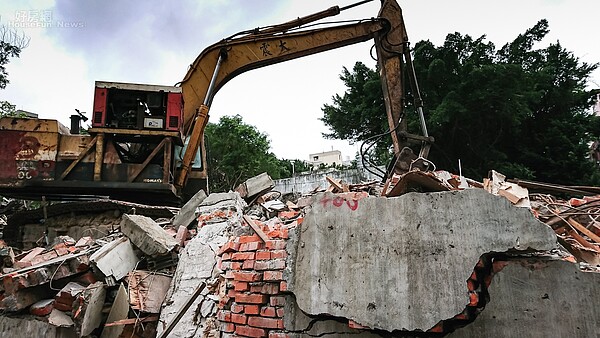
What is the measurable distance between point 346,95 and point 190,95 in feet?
28.6

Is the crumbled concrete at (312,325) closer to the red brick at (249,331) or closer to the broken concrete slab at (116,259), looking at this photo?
the red brick at (249,331)

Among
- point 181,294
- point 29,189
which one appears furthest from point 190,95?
point 181,294

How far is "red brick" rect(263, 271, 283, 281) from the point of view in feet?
9.29

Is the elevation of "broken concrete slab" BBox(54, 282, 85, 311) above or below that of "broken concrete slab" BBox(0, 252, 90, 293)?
below

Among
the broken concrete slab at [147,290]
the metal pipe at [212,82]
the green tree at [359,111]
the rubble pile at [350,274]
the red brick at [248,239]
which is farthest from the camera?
the green tree at [359,111]

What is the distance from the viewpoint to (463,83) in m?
12.0

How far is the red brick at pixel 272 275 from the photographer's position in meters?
2.83

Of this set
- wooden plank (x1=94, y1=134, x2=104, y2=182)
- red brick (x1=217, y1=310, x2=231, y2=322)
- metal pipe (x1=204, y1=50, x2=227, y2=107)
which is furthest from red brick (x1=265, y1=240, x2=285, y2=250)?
metal pipe (x1=204, y1=50, x2=227, y2=107)

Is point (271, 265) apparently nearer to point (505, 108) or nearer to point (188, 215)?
point (188, 215)

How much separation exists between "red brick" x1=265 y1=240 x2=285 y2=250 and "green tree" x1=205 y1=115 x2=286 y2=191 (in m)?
16.8

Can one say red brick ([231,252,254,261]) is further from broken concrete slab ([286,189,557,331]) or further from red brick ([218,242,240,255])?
broken concrete slab ([286,189,557,331])

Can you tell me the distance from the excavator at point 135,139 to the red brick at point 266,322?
3.79m

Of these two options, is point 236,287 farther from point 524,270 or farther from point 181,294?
point 524,270

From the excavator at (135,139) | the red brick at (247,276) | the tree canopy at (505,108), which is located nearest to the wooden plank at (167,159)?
the excavator at (135,139)
